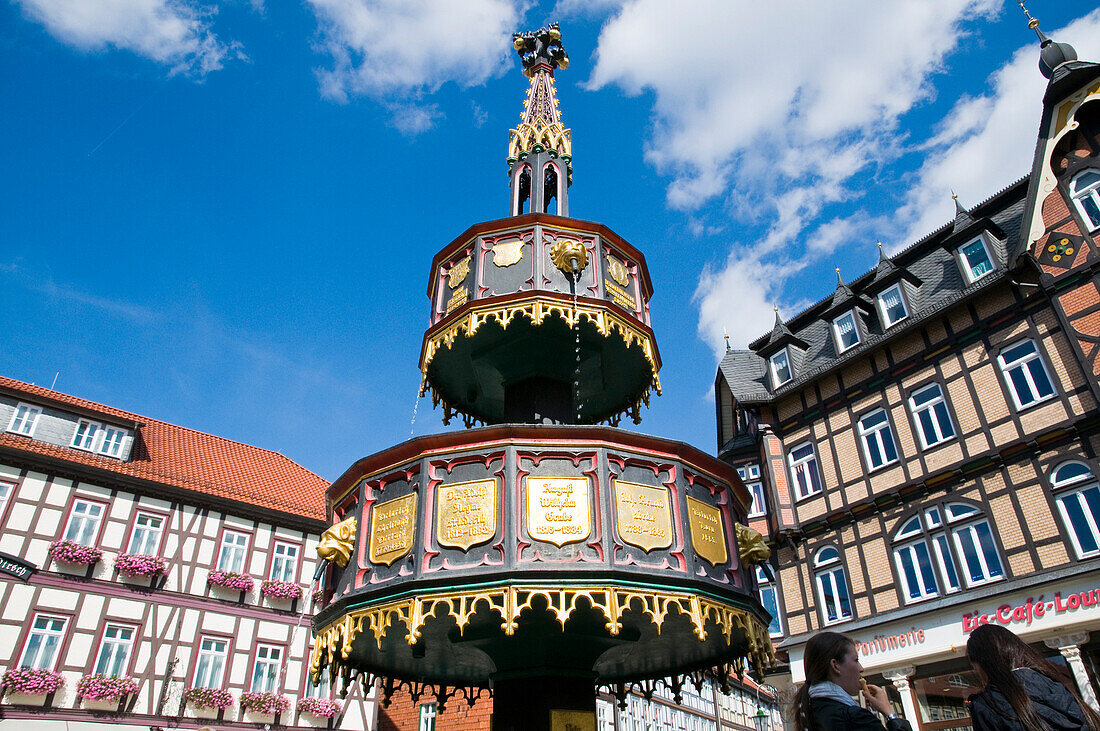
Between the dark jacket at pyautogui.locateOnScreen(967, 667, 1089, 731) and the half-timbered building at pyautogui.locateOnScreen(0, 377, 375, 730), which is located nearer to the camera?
the dark jacket at pyautogui.locateOnScreen(967, 667, 1089, 731)

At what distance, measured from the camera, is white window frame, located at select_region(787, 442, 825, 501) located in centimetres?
2292

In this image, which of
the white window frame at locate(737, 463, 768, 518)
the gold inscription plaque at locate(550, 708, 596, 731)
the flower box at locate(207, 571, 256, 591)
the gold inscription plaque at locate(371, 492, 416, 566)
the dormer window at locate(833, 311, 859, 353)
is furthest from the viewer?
the white window frame at locate(737, 463, 768, 518)

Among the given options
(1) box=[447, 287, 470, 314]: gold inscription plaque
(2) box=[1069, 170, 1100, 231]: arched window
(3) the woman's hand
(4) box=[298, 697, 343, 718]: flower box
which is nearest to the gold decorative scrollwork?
(1) box=[447, 287, 470, 314]: gold inscription plaque

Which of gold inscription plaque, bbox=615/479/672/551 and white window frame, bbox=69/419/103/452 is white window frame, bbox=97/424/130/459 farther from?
gold inscription plaque, bbox=615/479/672/551

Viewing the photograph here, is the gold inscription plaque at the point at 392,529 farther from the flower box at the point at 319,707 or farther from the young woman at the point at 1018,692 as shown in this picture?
the flower box at the point at 319,707

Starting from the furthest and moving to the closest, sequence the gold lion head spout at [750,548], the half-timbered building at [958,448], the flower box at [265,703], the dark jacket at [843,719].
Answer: the flower box at [265,703]
the half-timbered building at [958,448]
the gold lion head spout at [750,548]
the dark jacket at [843,719]

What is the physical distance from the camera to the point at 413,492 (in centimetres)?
752

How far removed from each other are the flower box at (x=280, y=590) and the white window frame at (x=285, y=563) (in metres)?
0.53

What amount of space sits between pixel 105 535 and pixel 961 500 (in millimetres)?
24004

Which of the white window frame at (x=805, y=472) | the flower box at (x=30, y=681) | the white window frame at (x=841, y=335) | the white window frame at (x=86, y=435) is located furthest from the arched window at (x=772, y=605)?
the white window frame at (x=86, y=435)

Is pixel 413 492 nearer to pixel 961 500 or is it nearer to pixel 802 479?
pixel 961 500

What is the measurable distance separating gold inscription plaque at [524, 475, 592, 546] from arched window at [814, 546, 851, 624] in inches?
654

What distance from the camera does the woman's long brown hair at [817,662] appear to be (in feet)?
12.4

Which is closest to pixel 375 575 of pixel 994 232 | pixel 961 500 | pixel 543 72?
pixel 543 72
